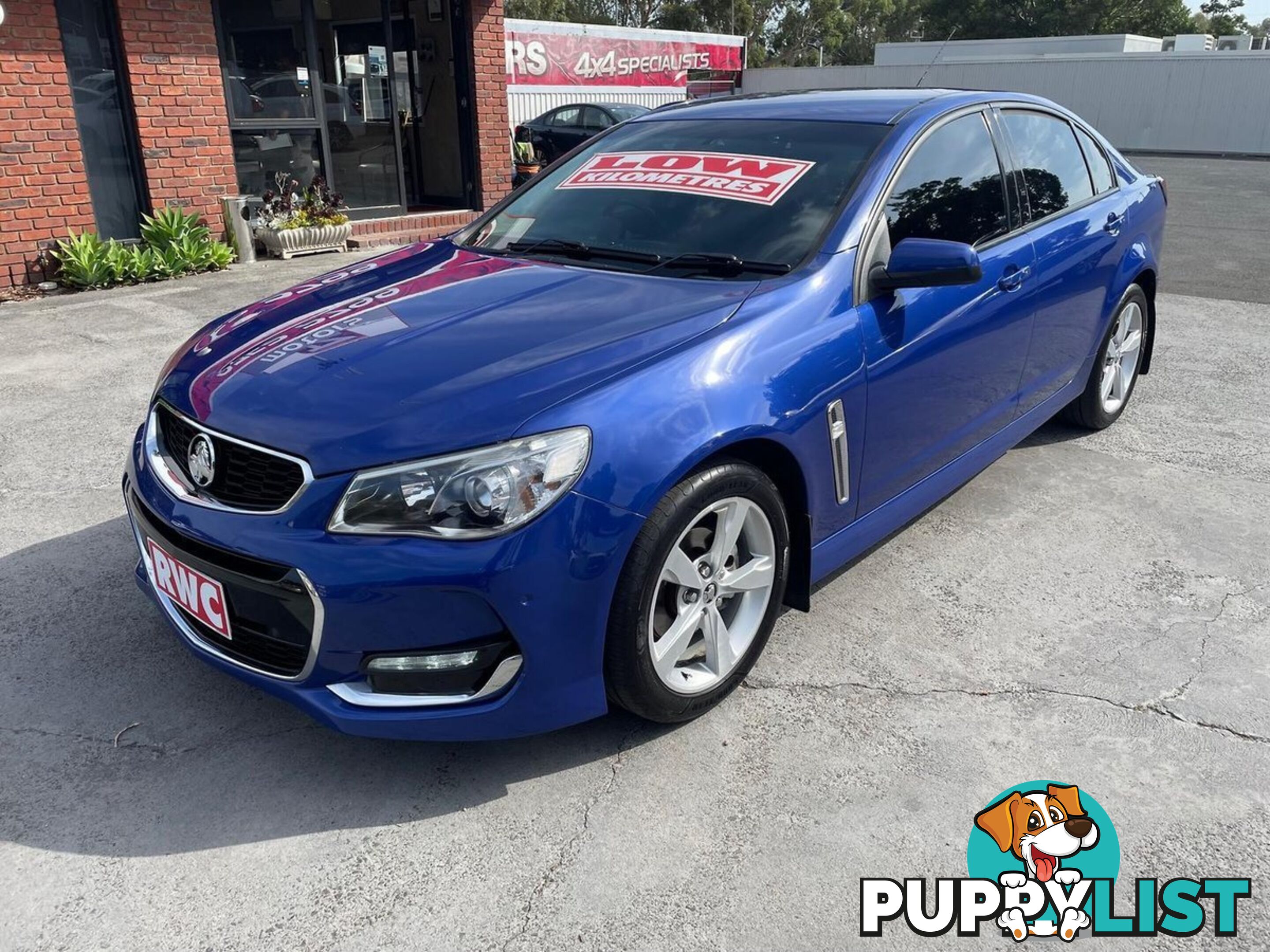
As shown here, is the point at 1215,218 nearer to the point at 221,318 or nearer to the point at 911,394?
the point at 911,394

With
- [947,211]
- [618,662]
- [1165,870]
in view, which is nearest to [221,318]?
[618,662]

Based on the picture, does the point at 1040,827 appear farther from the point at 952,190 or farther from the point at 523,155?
the point at 523,155

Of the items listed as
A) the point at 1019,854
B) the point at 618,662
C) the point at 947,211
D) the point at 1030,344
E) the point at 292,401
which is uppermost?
the point at 947,211

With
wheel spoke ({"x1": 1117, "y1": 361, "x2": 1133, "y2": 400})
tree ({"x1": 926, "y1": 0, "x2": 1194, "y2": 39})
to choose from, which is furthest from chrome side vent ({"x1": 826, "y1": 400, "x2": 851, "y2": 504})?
tree ({"x1": 926, "y1": 0, "x2": 1194, "y2": 39})

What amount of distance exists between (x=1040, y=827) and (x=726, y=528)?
1064mm

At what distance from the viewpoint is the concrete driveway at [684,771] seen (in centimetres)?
217

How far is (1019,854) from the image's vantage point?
2387mm

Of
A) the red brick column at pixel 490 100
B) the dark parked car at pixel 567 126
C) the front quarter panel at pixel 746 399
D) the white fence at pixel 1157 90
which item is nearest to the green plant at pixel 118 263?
the red brick column at pixel 490 100

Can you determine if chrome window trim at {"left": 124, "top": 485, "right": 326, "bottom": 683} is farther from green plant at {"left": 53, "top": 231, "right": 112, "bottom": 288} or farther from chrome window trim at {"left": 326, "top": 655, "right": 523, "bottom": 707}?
green plant at {"left": 53, "top": 231, "right": 112, "bottom": 288}

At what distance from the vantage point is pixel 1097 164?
464cm

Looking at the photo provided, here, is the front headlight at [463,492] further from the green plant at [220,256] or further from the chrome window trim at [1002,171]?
the green plant at [220,256]

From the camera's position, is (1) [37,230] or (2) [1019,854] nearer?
(2) [1019,854]

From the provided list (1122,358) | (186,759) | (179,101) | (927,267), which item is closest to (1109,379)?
(1122,358)

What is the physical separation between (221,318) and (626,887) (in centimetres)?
228
